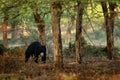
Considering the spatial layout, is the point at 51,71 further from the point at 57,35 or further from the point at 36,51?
the point at 36,51

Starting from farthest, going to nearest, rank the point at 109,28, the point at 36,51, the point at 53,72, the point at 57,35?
the point at 109,28 < the point at 36,51 < the point at 57,35 < the point at 53,72

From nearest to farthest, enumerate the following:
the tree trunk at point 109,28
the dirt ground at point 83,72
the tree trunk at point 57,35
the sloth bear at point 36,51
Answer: the dirt ground at point 83,72
the tree trunk at point 57,35
the tree trunk at point 109,28
the sloth bear at point 36,51

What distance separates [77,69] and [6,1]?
14.0ft

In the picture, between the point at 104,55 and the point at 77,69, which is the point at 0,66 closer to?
the point at 77,69

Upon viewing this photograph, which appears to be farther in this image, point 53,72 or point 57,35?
point 57,35

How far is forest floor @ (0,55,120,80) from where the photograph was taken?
1312 cm

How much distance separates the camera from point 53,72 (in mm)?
14336

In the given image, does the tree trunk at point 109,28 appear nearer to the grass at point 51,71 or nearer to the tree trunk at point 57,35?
the grass at point 51,71

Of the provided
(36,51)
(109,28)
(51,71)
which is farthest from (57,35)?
(109,28)

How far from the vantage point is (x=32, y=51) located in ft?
62.7

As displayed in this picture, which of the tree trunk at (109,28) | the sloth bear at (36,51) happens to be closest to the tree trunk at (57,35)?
the sloth bear at (36,51)

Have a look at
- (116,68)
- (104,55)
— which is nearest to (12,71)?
(116,68)

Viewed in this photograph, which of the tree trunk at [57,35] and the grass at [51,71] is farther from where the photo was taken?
the tree trunk at [57,35]

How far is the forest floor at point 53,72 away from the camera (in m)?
13.1
